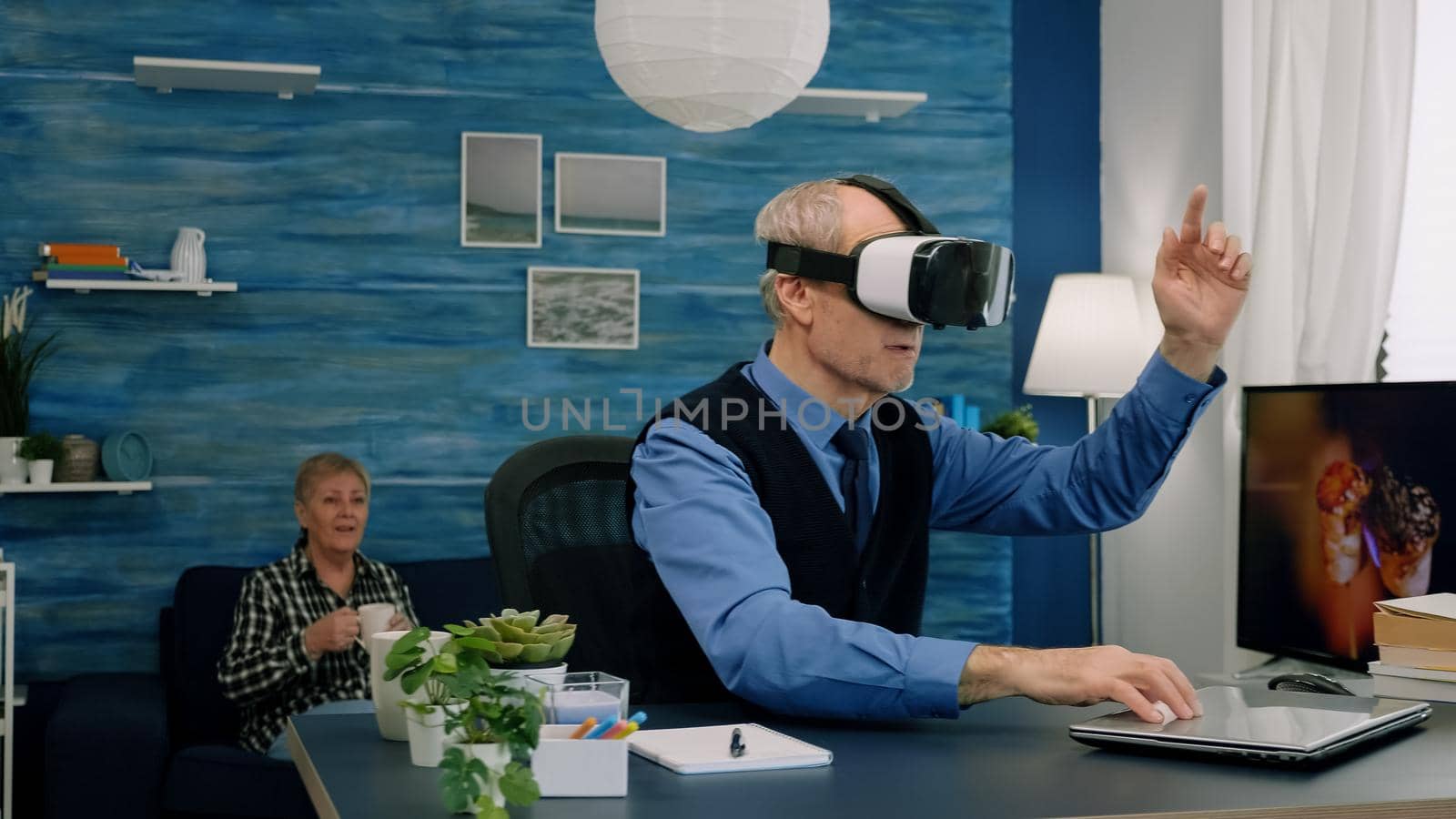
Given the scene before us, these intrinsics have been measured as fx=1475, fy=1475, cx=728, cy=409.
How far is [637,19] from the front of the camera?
2.43 meters

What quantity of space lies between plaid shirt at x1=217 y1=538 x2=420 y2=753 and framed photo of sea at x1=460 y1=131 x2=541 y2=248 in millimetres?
1152

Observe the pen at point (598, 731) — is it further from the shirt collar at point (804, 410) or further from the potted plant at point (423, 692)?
the shirt collar at point (804, 410)

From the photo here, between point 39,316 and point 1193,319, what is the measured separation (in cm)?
335

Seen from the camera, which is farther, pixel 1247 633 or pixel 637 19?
pixel 1247 633

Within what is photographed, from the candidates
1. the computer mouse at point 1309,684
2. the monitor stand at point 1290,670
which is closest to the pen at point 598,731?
the computer mouse at point 1309,684

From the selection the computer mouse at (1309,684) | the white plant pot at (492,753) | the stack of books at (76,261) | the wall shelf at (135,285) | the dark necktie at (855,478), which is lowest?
the computer mouse at (1309,684)

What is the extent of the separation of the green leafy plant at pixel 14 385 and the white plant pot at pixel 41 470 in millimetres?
127

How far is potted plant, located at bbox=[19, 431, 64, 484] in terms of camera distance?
3859 millimetres

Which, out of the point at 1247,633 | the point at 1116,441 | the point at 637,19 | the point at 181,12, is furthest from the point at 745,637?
the point at 181,12

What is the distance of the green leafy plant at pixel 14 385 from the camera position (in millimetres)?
3898

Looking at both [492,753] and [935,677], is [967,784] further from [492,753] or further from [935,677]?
[492,753]

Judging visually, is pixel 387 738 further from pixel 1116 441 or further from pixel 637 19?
pixel 637 19

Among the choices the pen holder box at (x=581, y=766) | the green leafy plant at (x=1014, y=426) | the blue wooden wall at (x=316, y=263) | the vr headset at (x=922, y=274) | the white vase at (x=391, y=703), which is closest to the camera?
the pen holder box at (x=581, y=766)

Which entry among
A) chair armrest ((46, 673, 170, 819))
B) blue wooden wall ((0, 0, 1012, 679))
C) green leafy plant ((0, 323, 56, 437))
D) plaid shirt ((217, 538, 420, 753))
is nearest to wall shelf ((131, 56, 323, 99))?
blue wooden wall ((0, 0, 1012, 679))
